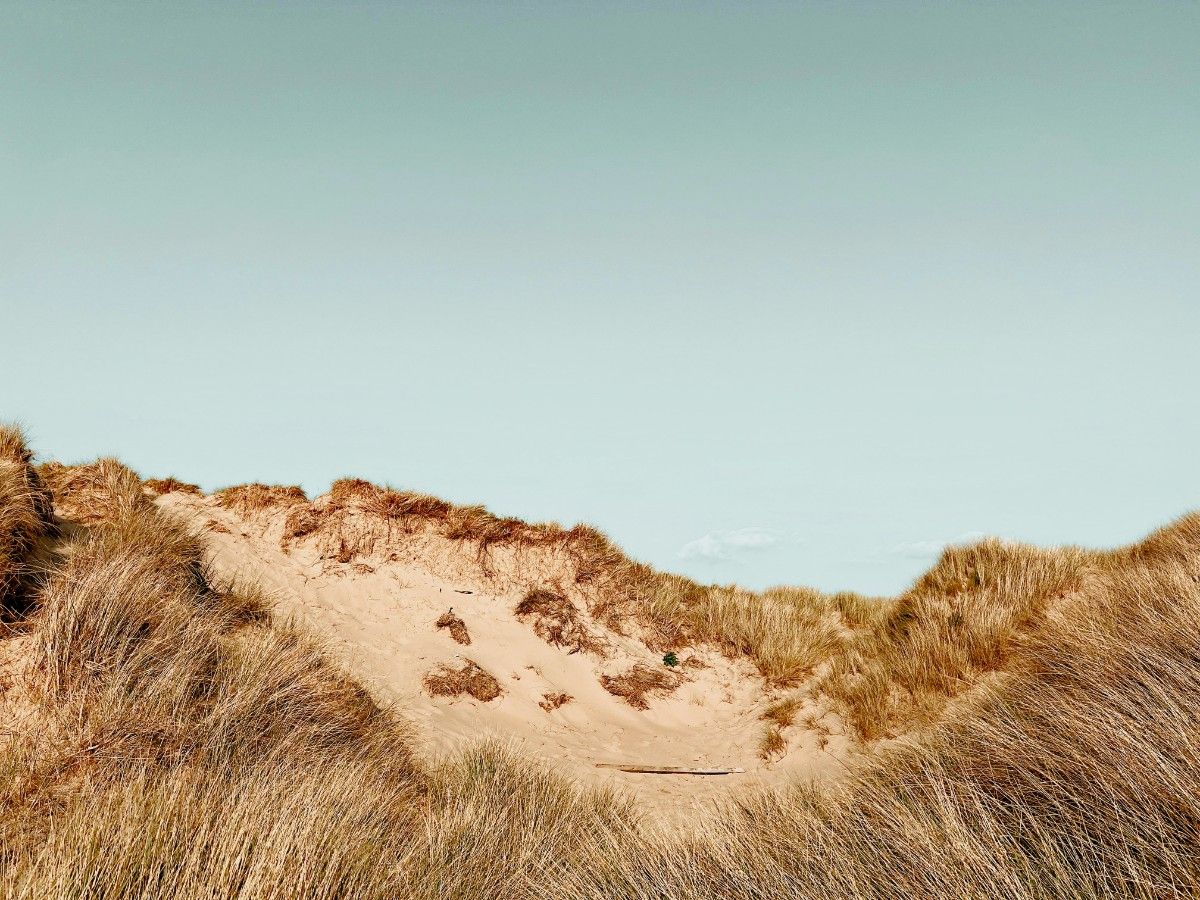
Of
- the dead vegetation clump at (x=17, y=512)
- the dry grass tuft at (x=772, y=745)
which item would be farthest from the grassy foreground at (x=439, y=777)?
the dry grass tuft at (x=772, y=745)

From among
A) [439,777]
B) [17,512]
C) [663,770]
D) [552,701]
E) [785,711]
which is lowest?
[663,770]

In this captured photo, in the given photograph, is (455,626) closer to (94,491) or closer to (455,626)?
(455,626)

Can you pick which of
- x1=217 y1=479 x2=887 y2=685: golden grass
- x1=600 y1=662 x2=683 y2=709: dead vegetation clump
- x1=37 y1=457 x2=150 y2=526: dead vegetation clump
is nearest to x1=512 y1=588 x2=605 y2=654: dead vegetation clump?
x1=217 y1=479 x2=887 y2=685: golden grass

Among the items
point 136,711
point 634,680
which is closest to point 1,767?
point 136,711

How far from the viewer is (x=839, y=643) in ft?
38.8

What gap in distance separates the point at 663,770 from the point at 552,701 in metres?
1.93

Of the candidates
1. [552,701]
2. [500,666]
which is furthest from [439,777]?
[500,666]

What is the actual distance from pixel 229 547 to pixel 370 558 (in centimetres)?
189

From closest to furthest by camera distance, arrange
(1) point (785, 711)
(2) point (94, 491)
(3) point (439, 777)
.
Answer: (3) point (439, 777)
(2) point (94, 491)
(1) point (785, 711)

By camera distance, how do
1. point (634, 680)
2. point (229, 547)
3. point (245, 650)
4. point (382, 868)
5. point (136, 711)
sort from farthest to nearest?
point (634, 680)
point (229, 547)
point (245, 650)
point (136, 711)
point (382, 868)

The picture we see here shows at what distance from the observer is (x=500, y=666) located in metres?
10.4

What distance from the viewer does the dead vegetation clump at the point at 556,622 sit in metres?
11.2

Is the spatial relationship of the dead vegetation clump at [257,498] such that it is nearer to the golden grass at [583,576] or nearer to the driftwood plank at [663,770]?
the golden grass at [583,576]

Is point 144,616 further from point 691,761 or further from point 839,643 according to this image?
point 839,643
